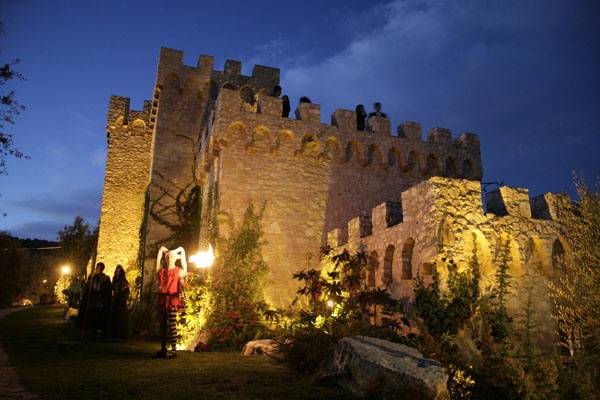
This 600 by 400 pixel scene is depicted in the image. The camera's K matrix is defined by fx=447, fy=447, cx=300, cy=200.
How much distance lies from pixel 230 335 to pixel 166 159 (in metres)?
9.10

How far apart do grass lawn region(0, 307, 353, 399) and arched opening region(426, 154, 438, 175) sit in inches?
346

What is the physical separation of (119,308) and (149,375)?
5.49 meters

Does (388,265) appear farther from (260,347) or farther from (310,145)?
(310,145)

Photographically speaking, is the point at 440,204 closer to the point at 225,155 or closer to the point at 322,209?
the point at 322,209

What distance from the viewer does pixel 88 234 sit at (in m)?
35.5

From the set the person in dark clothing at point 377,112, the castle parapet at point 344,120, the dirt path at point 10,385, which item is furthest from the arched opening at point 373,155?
the dirt path at point 10,385

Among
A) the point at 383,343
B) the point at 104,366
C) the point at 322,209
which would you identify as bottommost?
the point at 104,366

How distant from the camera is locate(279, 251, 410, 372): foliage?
6504mm

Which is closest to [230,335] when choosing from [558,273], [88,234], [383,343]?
[383,343]

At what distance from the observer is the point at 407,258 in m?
9.10

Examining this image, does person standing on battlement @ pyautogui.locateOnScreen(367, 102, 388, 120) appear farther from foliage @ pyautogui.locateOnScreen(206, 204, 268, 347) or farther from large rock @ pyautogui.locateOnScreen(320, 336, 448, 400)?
large rock @ pyautogui.locateOnScreen(320, 336, 448, 400)

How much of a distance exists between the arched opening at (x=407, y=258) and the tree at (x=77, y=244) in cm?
2647

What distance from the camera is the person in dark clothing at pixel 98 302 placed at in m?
10.6

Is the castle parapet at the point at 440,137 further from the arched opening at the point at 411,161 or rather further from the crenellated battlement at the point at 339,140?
the arched opening at the point at 411,161
